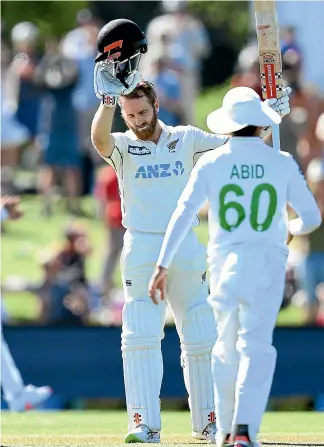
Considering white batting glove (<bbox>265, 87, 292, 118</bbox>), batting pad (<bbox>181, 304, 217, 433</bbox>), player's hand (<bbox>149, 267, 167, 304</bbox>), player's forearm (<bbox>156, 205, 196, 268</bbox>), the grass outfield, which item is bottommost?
the grass outfield

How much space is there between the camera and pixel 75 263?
1554cm

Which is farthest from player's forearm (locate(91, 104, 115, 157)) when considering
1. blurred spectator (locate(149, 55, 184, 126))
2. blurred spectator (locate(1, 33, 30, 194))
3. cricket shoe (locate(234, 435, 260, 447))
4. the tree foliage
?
the tree foliage

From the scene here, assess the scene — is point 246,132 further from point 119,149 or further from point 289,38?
point 289,38

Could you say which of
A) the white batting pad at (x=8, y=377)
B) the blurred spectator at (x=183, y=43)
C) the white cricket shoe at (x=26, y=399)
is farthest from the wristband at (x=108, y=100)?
the blurred spectator at (x=183, y=43)

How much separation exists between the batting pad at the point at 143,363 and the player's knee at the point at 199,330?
0.20m

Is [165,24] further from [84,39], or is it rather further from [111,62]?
[111,62]

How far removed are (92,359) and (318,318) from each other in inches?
98.1

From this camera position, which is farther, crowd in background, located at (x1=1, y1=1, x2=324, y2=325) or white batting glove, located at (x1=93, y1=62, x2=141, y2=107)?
crowd in background, located at (x1=1, y1=1, x2=324, y2=325)

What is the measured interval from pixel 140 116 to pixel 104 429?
9.31ft

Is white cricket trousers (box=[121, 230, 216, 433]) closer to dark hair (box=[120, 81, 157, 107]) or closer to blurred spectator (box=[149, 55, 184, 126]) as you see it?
dark hair (box=[120, 81, 157, 107])

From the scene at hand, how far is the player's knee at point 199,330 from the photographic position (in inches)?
355

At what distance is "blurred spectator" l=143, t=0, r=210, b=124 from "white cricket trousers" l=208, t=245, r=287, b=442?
31.6 feet

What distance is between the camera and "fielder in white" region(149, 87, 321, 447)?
303 inches

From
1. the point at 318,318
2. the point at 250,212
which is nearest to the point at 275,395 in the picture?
the point at 318,318
